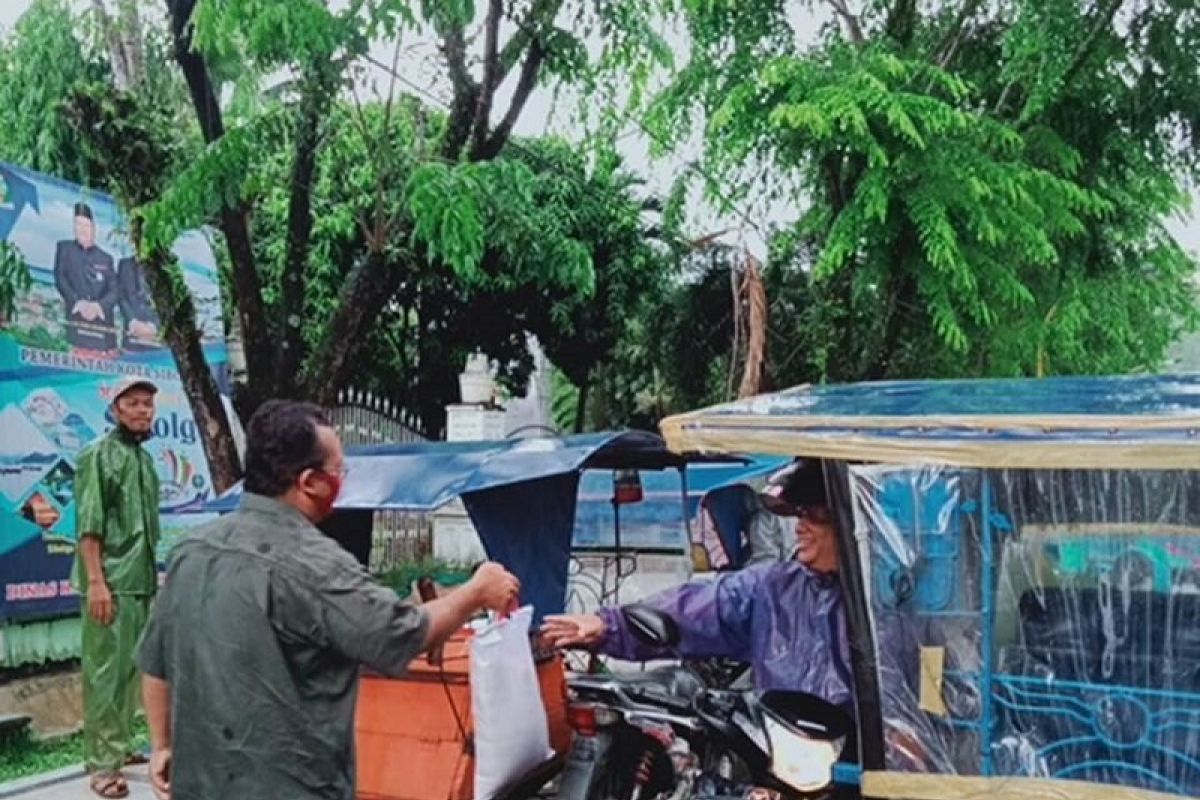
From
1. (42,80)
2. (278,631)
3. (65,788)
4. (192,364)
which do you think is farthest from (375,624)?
(42,80)

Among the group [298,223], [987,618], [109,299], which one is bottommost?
[987,618]

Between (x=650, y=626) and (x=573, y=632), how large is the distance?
8.8 inches

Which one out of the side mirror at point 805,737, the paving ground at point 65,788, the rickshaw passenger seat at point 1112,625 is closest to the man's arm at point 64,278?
the paving ground at point 65,788

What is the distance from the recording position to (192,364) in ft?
19.6

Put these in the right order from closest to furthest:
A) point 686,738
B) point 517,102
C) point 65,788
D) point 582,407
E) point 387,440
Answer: point 686,738 < point 65,788 < point 517,102 < point 387,440 < point 582,407

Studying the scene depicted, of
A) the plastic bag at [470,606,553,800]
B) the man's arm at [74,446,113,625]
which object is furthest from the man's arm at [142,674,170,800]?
the man's arm at [74,446,113,625]

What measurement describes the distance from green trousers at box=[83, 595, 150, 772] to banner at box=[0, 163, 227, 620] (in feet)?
3.50

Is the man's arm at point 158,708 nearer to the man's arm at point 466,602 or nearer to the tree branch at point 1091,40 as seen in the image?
the man's arm at point 466,602

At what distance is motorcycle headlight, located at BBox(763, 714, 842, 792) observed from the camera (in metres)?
3.06

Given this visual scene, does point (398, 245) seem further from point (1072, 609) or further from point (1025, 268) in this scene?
point (1025, 268)

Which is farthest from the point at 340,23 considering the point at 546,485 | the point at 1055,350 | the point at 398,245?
the point at 1055,350

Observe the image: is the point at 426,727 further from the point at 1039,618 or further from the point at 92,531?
the point at 92,531

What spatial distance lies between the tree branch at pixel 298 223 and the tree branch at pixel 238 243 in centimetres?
10

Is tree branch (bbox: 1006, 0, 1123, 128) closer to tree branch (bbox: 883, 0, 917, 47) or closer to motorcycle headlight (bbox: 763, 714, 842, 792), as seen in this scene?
tree branch (bbox: 883, 0, 917, 47)
